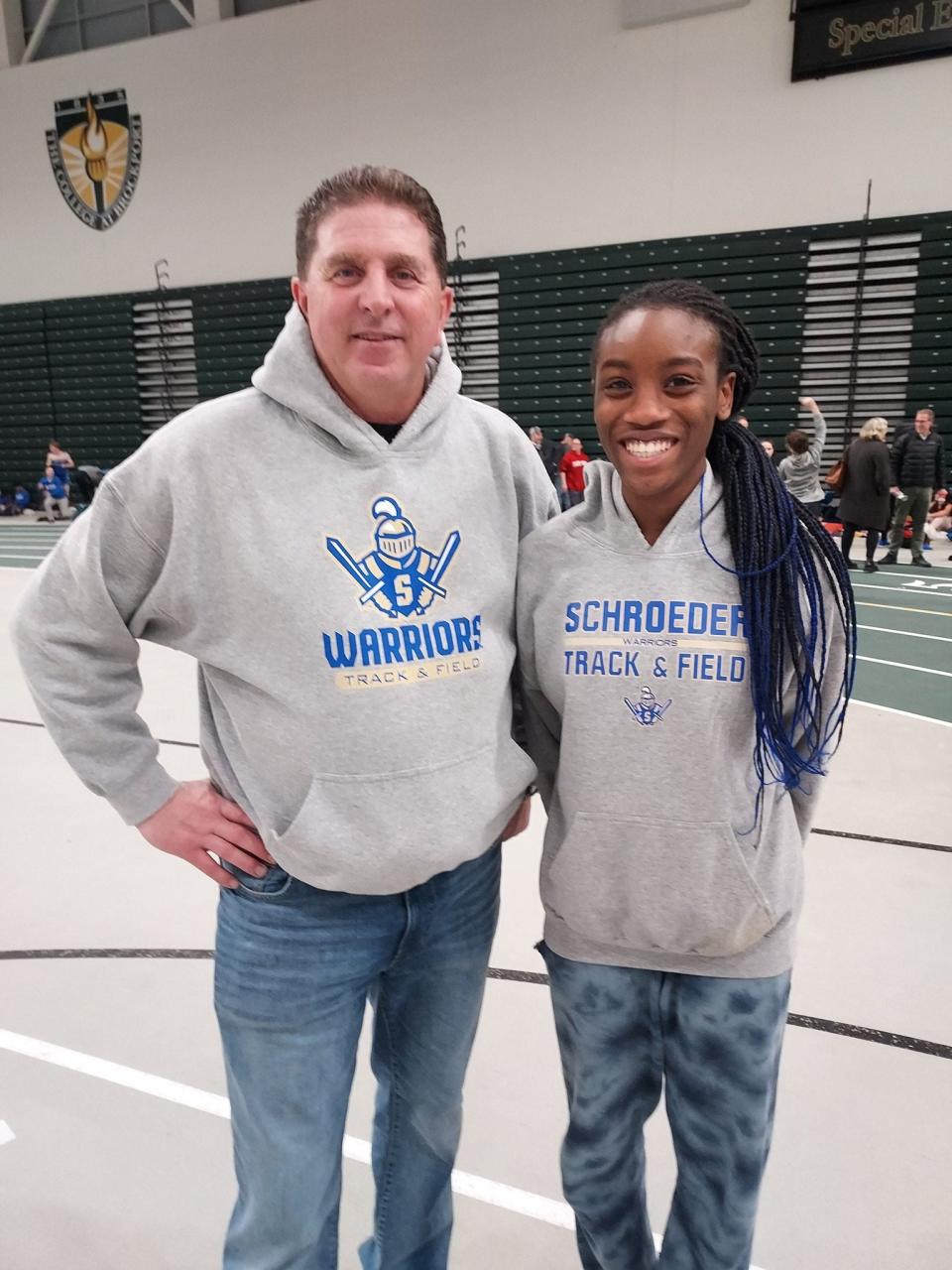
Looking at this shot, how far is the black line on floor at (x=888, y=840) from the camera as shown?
3.16 meters

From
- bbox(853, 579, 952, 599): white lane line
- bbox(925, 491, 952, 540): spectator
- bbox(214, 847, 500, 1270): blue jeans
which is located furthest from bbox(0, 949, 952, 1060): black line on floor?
bbox(925, 491, 952, 540): spectator

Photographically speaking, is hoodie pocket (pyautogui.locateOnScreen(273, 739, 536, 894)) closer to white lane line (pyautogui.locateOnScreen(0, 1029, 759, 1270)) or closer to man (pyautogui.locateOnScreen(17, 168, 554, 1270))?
man (pyautogui.locateOnScreen(17, 168, 554, 1270))

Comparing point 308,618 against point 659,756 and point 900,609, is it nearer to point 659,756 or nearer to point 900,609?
point 659,756

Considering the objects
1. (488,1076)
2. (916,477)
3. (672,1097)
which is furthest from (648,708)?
(916,477)

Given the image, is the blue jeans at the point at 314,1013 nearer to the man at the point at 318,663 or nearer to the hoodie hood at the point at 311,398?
the man at the point at 318,663

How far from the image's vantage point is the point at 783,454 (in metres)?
11.9

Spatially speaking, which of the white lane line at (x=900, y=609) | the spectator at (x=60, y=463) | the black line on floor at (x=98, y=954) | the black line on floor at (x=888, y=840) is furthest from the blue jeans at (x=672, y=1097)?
the spectator at (x=60, y=463)

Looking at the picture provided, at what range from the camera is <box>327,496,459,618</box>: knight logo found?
1.22 metres

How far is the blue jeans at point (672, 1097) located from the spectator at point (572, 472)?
946 centimetres

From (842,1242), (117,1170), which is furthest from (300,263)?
(842,1242)

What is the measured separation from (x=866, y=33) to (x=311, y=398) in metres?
12.0

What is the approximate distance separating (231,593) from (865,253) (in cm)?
1195

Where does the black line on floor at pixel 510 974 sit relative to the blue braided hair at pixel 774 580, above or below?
below

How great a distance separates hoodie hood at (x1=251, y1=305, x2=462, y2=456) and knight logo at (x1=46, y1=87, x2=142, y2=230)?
53.7 ft
